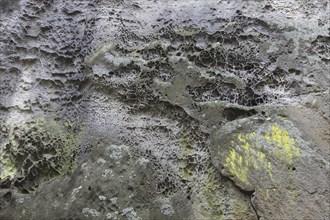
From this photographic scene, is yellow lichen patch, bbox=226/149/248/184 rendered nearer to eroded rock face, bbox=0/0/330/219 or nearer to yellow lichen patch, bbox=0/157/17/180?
eroded rock face, bbox=0/0/330/219

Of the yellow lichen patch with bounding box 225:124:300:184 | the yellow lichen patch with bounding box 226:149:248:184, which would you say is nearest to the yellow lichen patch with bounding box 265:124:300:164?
the yellow lichen patch with bounding box 225:124:300:184

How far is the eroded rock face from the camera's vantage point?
165 centimetres

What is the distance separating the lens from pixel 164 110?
1.87 m

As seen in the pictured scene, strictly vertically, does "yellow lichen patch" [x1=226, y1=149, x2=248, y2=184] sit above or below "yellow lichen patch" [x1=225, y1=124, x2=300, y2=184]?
below

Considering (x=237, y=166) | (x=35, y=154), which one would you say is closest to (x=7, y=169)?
(x=35, y=154)

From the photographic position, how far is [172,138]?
1.81 metres

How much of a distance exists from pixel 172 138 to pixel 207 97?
0.23 meters

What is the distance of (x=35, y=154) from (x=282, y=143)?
1.00m

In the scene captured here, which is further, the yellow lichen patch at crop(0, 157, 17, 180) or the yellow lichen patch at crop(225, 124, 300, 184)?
the yellow lichen patch at crop(0, 157, 17, 180)

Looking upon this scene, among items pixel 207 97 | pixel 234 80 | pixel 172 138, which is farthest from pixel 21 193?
pixel 234 80

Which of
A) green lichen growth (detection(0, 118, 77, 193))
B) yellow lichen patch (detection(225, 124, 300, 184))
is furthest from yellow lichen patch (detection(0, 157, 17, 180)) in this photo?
yellow lichen patch (detection(225, 124, 300, 184))

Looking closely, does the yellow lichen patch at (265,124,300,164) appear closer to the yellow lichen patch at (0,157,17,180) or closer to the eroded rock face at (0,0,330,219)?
the eroded rock face at (0,0,330,219)

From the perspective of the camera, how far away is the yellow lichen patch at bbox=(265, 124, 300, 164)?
5.45 ft

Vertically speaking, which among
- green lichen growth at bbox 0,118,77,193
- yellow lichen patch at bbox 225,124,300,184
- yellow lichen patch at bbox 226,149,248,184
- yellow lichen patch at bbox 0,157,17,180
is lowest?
yellow lichen patch at bbox 0,157,17,180
